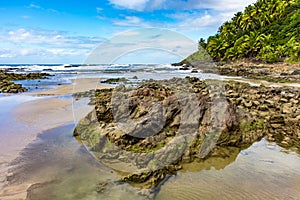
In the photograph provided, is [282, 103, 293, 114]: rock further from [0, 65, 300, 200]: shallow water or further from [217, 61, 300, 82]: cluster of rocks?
[217, 61, 300, 82]: cluster of rocks

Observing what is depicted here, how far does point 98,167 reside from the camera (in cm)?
713

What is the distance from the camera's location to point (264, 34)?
59.0 m

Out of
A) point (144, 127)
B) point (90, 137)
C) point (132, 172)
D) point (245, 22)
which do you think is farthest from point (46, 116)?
point (245, 22)

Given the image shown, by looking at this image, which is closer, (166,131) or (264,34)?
(166,131)

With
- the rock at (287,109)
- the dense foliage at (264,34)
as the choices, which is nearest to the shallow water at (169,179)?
the rock at (287,109)

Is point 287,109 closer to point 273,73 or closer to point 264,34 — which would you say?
point 273,73

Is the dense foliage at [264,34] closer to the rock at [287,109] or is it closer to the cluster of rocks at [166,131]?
the rock at [287,109]

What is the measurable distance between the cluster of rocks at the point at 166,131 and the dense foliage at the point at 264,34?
36.8 metres

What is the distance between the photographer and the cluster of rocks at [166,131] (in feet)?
23.8

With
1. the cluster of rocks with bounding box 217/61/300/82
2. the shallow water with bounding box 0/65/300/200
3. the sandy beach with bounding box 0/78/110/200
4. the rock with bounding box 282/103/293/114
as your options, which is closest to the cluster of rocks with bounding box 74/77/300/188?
the rock with bounding box 282/103/293/114

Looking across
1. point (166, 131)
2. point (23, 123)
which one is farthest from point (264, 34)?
point (23, 123)

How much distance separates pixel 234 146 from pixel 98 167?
4.80 meters

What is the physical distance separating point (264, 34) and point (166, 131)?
60.0m

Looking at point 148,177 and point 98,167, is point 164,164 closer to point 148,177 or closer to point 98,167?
point 148,177
